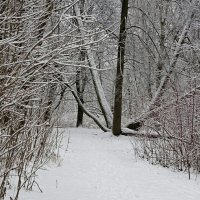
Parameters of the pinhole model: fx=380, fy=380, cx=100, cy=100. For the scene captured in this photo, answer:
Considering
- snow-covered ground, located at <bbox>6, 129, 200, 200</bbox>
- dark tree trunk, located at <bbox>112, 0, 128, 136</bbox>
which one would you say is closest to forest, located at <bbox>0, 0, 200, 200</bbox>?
dark tree trunk, located at <bbox>112, 0, 128, 136</bbox>

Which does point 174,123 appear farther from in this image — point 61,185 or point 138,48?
point 138,48

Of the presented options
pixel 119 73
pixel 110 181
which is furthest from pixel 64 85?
pixel 119 73

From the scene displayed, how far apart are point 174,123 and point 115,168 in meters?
1.88

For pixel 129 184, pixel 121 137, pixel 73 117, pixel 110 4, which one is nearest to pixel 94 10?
pixel 110 4

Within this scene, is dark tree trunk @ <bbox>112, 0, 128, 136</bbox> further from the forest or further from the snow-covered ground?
the snow-covered ground

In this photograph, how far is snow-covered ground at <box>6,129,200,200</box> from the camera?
20.2 ft

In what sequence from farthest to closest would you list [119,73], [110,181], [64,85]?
[119,73] → [64,85] → [110,181]

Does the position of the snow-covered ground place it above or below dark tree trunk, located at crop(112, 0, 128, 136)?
below

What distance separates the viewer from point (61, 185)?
21.6ft

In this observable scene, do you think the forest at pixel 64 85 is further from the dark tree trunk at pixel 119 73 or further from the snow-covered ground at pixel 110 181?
the snow-covered ground at pixel 110 181

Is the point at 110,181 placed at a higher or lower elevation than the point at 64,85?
lower

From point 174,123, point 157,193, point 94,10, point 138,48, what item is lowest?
point 157,193

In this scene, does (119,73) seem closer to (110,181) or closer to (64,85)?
(64,85)

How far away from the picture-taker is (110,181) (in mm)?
7590
